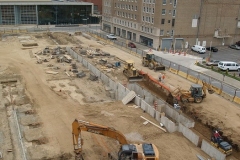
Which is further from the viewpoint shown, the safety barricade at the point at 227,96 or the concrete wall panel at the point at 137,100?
the safety barricade at the point at 227,96

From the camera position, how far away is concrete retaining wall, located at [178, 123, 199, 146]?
2091cm

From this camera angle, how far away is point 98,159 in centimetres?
1886

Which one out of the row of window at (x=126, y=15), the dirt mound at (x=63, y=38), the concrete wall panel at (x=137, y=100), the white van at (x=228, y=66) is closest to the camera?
the concrete wall panel at (x=137, y=100)

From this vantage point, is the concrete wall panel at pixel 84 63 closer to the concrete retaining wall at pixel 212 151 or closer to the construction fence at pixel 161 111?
the construction fence at pixel 161 111

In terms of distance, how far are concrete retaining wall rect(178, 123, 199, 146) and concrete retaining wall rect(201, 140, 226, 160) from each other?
0.83 meters

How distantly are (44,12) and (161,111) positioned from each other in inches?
2560

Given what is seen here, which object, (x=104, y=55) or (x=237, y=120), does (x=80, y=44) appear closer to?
(x=104, y=55)

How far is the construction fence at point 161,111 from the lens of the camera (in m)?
21.2

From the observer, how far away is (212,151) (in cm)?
1936

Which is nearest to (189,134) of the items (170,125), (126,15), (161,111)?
(170,125)

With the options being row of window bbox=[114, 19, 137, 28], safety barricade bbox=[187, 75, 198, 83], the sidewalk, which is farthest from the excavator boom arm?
row of window bbox=[114, 19, 137, 28]

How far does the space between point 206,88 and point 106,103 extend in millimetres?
10716

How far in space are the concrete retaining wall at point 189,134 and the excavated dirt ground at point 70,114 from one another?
1.14ft

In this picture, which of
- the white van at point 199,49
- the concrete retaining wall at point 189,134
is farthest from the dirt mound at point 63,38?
the concrete retaining wall at point 189,134
